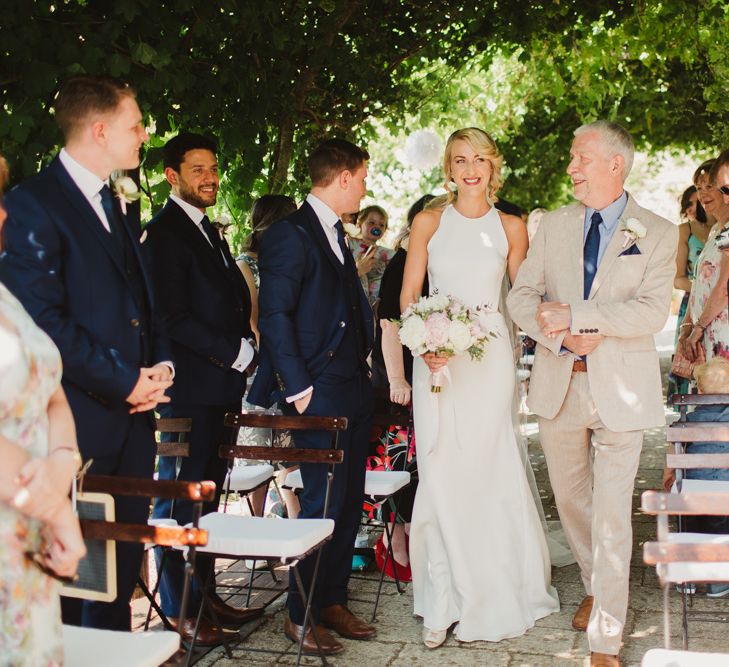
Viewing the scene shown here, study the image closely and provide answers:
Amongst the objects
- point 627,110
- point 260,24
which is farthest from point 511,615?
point 627,110

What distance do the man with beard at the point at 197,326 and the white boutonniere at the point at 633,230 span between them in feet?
6.47

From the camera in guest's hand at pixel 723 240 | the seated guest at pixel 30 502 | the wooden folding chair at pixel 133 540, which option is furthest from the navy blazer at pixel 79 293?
the camera in guest's hand at pixel 723 240

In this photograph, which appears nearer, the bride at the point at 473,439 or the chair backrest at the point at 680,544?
the chair backrest at the point at 680,544

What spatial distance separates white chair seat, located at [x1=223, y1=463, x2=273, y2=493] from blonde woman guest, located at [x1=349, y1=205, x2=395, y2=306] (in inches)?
73.0

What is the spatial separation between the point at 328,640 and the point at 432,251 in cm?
203

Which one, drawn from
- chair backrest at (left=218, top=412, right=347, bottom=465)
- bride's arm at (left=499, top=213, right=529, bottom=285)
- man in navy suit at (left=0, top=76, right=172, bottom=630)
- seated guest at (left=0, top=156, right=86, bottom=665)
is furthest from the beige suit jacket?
seated guest at (left=0, top=156, right=86, bottom=665)

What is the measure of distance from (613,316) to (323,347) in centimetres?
139

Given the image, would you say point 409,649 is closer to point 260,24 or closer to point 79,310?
point 79,310

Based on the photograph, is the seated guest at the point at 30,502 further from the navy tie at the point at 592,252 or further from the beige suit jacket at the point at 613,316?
the navy tie at the point at 592,252

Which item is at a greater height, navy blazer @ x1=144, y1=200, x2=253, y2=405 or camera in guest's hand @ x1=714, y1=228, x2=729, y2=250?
camera in guest's hand @ x1=714, y1=228, x2=729, y2=250

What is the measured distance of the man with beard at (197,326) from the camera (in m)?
4.96

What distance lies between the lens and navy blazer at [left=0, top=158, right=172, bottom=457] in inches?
138

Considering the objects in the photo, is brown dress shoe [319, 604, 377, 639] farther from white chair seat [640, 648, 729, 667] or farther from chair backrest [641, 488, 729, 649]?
white chair seat [640, 648, 729, 667]

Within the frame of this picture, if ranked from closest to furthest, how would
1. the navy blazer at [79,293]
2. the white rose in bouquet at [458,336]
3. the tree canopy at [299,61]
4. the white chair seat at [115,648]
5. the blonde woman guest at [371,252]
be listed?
the white chair seat at [115,648]
the navy blazer at [79,293]
the white rose in bouquet at [458,336]
the tree canopy at [299,61]
the blonde woman guest at [371,252]
